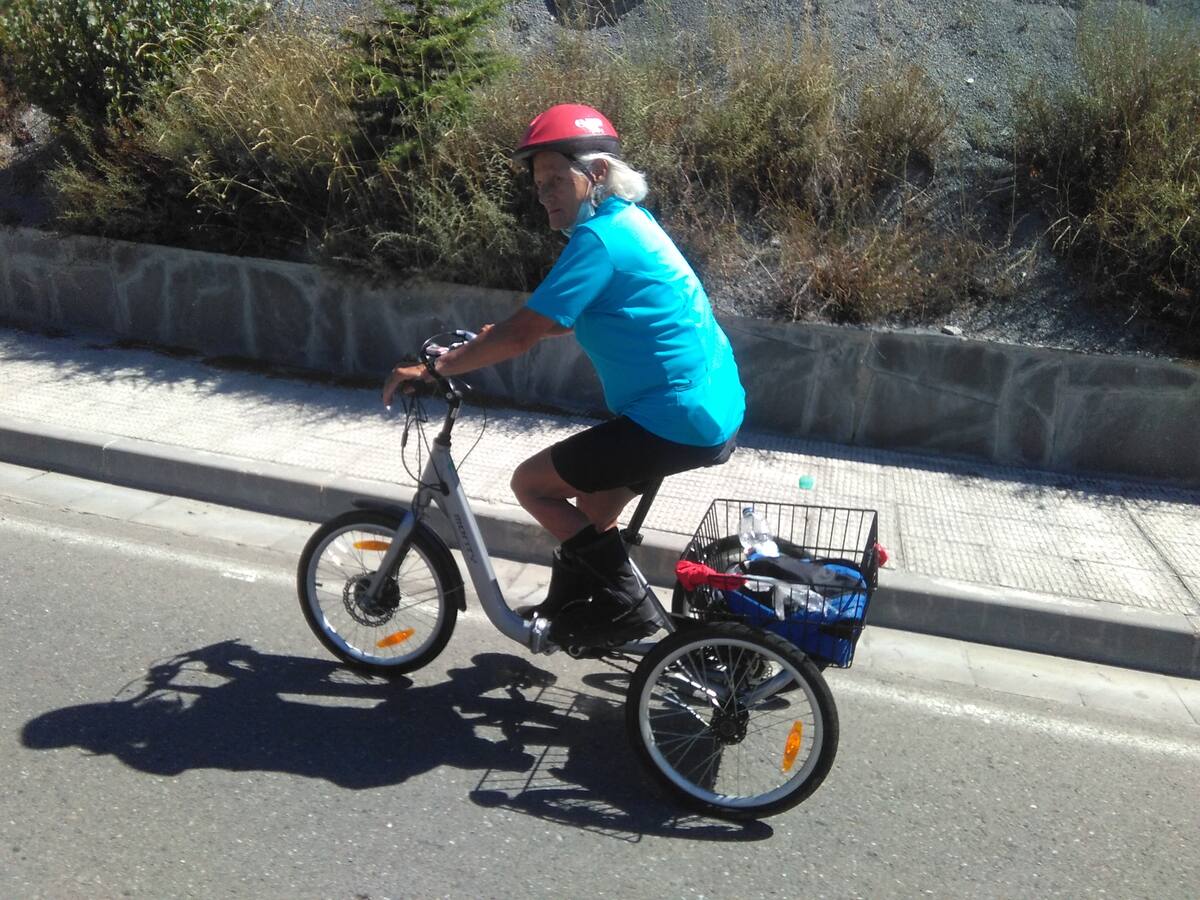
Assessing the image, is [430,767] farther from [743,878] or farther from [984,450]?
[984,450]

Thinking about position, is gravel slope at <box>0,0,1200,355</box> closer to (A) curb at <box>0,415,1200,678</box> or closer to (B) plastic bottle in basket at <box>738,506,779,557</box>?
(A) curb at <box>0,415,1200,678</box>

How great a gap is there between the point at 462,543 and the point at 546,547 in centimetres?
140

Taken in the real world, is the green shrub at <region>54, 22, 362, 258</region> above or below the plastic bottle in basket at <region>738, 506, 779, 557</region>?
above

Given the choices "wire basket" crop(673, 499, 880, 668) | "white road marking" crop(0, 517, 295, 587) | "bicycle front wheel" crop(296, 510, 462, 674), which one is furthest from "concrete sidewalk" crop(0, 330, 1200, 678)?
"bicycle front wheel" crop(296, 510, 462, 674)

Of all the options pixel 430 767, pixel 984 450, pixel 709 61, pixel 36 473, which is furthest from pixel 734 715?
pixel 709 61

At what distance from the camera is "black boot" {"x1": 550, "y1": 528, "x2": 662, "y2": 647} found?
376 centimetres

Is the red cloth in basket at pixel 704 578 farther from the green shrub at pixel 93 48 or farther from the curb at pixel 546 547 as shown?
the green shrub at pixel 93 48

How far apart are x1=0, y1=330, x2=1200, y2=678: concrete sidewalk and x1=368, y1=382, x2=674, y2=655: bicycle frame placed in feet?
4.13

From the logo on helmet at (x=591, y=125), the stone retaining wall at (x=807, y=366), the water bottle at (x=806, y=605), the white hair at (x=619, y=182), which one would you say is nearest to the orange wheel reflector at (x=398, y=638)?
the water bottle at (x=806, y=605)

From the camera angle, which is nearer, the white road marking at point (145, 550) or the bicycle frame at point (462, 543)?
the bicycle frame at point (462, 543)

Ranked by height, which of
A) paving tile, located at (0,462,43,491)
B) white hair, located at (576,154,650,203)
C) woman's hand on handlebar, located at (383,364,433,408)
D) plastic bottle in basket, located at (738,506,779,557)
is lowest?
paving tile, located at (0,462,43,491)

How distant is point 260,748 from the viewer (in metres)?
3.77

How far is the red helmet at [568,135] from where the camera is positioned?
3.43m

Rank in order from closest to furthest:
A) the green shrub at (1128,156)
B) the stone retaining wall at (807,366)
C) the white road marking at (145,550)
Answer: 1. the white road marking at (145,550)
2. the stone retaining wall at (807,366)
3. the green shrub at (1128,156)
